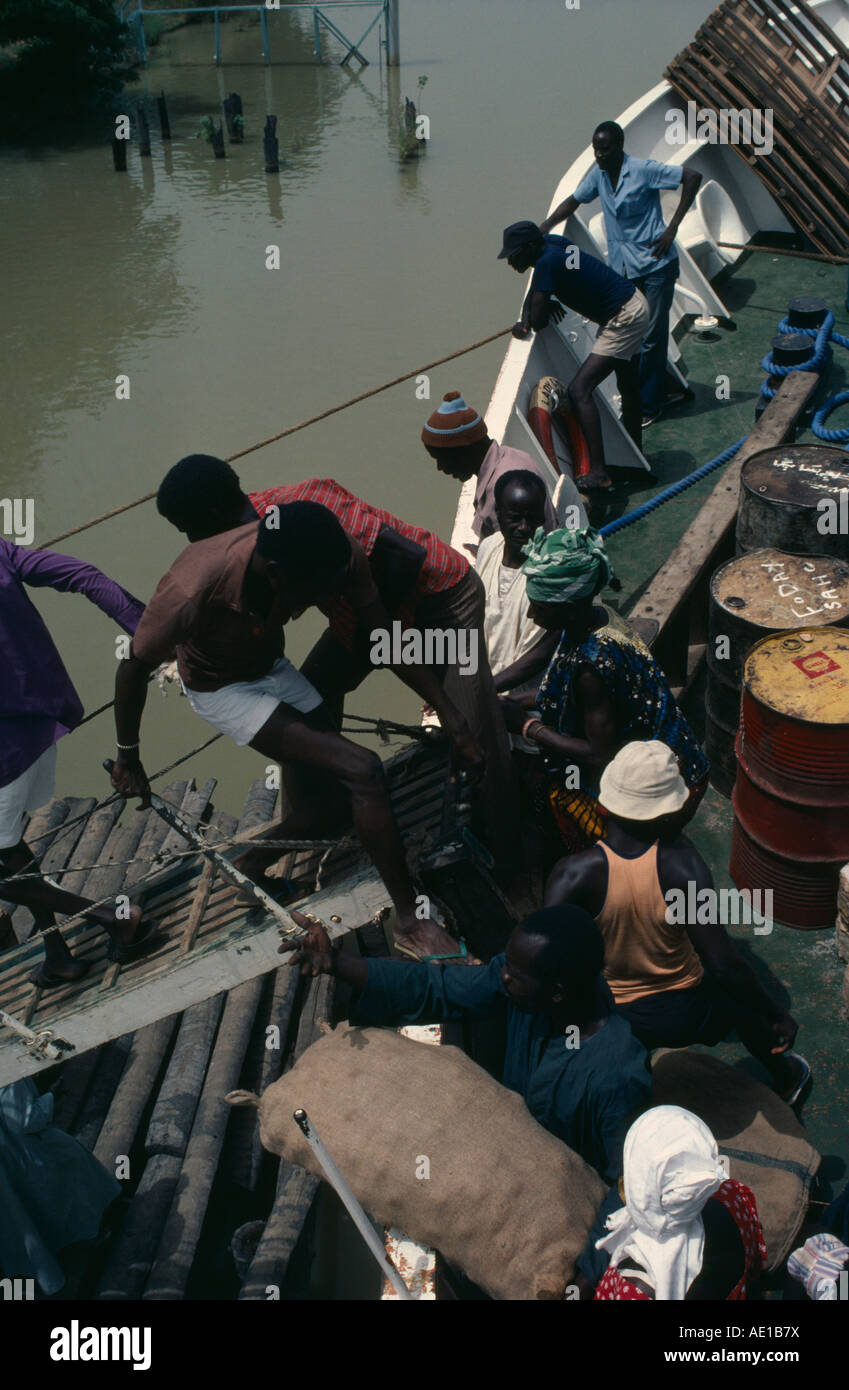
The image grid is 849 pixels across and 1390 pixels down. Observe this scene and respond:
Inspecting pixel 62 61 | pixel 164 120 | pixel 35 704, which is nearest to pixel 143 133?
pixel 164 120

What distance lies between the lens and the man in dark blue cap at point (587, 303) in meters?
6.32

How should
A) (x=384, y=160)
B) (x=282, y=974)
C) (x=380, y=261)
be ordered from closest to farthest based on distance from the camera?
(x=282, y=974)
(x=380, y=261)
(x=384, y=160)

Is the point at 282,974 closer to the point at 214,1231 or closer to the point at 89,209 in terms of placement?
the point at 214,1231

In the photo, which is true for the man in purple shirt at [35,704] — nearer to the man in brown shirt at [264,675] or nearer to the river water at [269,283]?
the man in brown shirt at [264,675]

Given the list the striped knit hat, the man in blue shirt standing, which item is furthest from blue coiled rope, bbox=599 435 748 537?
the striped knit hat

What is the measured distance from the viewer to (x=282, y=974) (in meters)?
5.87

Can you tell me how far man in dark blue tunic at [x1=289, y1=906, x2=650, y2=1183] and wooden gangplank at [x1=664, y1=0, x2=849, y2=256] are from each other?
8.97 metres

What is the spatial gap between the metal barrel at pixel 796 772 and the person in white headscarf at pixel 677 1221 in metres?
1.78

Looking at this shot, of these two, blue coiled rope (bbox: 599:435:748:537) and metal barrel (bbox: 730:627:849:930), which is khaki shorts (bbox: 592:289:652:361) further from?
metal barrel (bbox: 730:627:849:930)

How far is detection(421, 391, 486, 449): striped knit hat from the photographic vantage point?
4.71 m

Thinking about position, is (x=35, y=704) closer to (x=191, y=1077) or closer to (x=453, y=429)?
(x=453, y=429)

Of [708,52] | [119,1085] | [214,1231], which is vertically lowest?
[214,1231]
